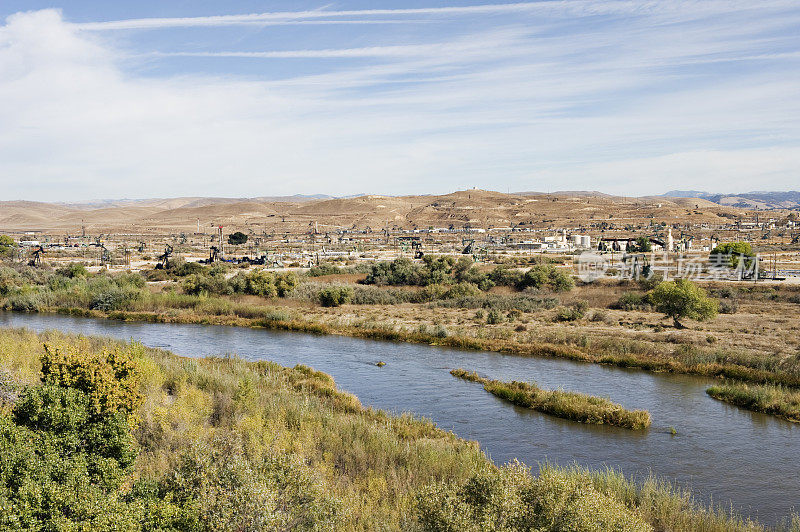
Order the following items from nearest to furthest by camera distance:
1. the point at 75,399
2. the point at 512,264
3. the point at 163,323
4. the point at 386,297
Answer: the point at 75,399 < the point at 163,323 < the point at 386,297 < the point at 512,264

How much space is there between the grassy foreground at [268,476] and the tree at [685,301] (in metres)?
18.4

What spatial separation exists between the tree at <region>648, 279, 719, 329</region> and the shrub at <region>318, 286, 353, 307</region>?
1998 centimetres

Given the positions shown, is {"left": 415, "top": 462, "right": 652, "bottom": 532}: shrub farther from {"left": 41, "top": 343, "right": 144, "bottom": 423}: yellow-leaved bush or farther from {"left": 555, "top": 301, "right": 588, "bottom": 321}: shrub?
{"left": 555, "top": 301, "right": 588, "bottom": 321}: shrub

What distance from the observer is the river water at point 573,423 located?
14.4m

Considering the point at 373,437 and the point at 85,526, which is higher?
the point at 85,526

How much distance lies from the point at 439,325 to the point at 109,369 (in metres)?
22.1

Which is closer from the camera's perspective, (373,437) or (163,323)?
(373,437)

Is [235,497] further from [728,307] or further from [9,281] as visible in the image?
[9,281]

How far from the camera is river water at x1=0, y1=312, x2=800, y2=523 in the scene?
568 inches

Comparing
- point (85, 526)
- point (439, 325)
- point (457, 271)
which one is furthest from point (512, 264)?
point (85, 526)

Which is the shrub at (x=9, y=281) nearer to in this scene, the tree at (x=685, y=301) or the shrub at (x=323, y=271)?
the shrub at (x=323, y=271)

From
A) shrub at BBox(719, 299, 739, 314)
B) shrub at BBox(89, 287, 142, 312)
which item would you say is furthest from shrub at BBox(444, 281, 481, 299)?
shrub at BBox(89, 287, 142, 312)

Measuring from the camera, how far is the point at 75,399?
33.6ft

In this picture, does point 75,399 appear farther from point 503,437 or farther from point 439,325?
point 439,325
